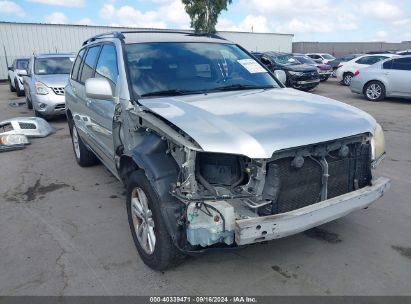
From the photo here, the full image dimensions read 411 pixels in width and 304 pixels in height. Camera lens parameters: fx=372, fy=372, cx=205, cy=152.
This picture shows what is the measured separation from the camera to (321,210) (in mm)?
2727

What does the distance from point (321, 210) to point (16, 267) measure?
8.53ft

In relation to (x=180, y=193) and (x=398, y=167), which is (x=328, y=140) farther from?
(x=398, y=167)

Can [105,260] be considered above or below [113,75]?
below

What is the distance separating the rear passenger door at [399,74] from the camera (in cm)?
1184

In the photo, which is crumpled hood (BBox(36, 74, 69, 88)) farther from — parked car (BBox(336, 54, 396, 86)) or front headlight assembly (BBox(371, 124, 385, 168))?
parked car (BBox(336, 54, 396, 86))

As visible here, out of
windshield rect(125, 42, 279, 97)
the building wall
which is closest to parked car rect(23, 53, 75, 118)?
windshield rect(125, 42, 279, 97)

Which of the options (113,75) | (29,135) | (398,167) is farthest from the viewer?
(29,135)

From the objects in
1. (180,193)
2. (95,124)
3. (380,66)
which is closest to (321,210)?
(180,193)

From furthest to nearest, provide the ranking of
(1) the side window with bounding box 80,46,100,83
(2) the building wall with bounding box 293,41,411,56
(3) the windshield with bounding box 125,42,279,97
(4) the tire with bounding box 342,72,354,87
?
(2) the building wall with bounding box 293,41,411,56
(4) the tire with bounding box 342,72,354,87
(1) the side window with bounding box 80,46,100,83
(3) the windshield with bounding box 125,42,279,97

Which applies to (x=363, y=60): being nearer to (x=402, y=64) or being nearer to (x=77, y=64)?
(x=402, y=64)

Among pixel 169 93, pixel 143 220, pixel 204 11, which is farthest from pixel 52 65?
pixel 204 11

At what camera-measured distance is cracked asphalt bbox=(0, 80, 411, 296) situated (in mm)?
2895

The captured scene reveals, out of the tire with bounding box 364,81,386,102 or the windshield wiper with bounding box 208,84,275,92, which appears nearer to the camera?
the windshield wiper with bounding box 208,84,275,92

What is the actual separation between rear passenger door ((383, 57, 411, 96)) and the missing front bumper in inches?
408
